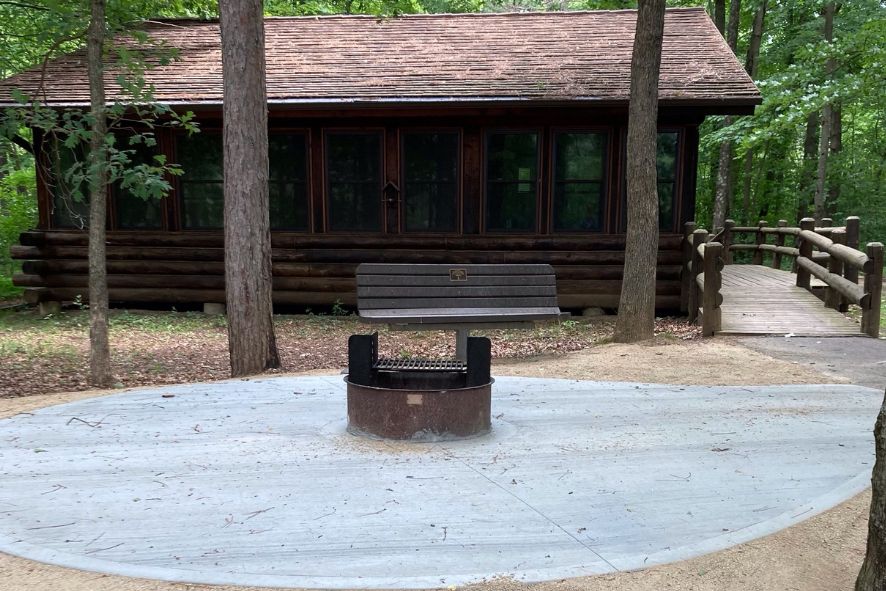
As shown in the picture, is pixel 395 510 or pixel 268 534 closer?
pixel 268 534

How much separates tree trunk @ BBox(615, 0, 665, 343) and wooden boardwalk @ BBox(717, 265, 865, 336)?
3.80 feet

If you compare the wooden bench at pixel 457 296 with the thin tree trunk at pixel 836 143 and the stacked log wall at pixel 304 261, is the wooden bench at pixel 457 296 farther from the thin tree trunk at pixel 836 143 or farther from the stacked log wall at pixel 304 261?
the thin tree trunk at pixel 836 143

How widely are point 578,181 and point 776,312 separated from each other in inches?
155

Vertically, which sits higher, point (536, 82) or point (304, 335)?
point (536, 82)

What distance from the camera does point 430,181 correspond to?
39.2ft

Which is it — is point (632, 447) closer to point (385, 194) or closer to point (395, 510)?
point (395, 510)

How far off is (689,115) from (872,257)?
4062 millimetres

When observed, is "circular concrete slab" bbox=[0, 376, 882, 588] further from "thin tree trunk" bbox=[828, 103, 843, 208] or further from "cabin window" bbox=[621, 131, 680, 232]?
"thin tree trunk" bbox=[828, 103, 843, 208]

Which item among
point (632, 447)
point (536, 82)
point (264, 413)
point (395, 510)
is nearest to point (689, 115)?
point (536, 82)

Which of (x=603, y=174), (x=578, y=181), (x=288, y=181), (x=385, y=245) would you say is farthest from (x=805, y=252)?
(x=288, y=181)

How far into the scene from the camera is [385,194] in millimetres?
11961

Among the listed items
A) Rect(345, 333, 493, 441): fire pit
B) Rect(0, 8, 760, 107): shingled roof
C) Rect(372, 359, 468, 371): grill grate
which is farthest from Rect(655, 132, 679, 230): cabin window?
Rect(345, 333, 493, 441): fire pit

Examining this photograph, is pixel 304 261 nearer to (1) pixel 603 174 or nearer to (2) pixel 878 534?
(1) pixel 603 174

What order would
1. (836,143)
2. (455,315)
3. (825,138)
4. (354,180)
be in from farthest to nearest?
(836,143)
(825,138)
(354,180)
(455,315)
